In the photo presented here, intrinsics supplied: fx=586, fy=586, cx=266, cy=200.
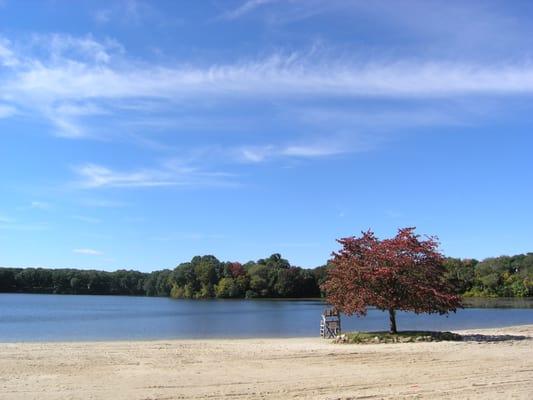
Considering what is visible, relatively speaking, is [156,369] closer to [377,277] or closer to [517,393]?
[517,393]

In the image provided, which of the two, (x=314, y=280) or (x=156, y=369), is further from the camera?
(x=314, y=280)

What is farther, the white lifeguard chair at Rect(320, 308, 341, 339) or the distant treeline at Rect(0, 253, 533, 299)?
the distant treeline at Rect(0, 253, 533, 299)

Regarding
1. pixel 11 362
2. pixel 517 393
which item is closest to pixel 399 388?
pixel 517 393

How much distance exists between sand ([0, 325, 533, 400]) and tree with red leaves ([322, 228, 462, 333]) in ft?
12.8

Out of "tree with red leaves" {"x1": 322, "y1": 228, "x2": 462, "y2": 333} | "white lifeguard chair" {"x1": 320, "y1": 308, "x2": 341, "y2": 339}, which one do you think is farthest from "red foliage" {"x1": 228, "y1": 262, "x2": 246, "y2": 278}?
"tree with red leaves" {"x1": 322, "y1": 228, "x2": 462, "y2": 333}

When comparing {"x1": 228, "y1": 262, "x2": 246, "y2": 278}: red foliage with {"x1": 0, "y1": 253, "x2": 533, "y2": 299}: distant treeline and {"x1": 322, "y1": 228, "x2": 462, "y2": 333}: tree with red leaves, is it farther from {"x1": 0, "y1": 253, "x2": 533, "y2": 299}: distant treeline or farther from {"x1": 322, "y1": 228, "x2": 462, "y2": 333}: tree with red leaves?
{"x1": 322, "y1": 228, "x2": 462, "y2": 333}: tree with red leaves

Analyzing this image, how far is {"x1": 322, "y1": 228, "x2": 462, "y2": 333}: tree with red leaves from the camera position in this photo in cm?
3072

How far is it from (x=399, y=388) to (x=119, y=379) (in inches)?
317

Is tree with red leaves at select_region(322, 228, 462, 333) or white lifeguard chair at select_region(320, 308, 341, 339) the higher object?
tree with red leaves at select_region(322, 228, 462, 333)

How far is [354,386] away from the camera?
15539 mm

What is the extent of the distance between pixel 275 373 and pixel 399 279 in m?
14.1

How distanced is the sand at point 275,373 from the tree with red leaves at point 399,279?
12.8 feet

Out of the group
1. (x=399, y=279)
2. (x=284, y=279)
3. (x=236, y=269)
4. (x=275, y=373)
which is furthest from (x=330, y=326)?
(x=236, y=269)

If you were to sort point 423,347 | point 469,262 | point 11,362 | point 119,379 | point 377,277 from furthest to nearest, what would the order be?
point 469,262 → point 377,277 → point 423,347 → point 11,362 → point 119,379
